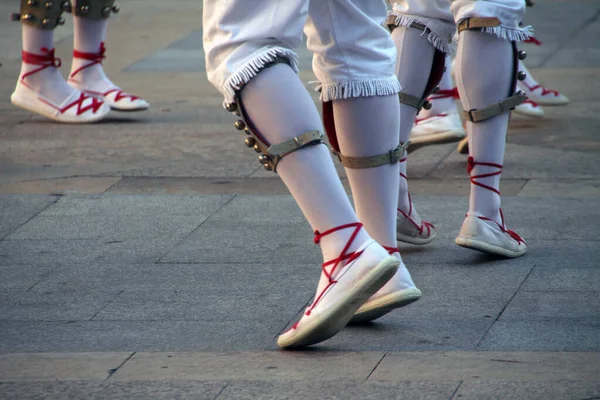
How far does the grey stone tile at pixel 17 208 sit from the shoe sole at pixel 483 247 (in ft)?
5.24

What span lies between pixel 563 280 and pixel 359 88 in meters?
0.89

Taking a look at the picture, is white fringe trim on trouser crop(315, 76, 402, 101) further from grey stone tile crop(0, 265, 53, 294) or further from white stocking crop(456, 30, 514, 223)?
grey stone tile crop(0, 265, 53, 294)

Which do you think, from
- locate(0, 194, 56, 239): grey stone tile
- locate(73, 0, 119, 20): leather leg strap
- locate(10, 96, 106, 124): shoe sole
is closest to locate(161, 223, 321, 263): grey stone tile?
locate(0, 194, 56, 239): grey stone tile

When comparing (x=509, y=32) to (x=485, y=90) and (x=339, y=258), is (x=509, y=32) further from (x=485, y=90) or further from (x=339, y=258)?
(x=339, y=258)

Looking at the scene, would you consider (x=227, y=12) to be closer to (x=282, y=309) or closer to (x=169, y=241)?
(x=282, y=309)

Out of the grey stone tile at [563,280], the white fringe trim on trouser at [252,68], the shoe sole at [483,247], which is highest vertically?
the white fringe trim on trouser at [252,68]

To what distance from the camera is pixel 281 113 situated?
278cm

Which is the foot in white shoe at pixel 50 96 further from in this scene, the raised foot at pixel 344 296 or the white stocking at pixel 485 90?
the raised foot at pixel 344 296

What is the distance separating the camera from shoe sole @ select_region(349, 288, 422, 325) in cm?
291

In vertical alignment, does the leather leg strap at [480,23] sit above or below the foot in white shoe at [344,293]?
above

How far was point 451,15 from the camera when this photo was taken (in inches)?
151

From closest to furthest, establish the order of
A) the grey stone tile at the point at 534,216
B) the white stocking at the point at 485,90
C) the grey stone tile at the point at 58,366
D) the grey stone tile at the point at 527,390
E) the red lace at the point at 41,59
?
the grey stone tile at the point at 527,390, the grey stone tile at the point at 58,366, the white stocking at the point at 485,90, the grey stone tile at the point at 534,216, the red lace at the point at 41,59

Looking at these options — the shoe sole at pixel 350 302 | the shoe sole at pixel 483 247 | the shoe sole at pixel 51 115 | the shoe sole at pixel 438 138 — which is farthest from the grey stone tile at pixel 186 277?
the shoe sole at pixel 51 115

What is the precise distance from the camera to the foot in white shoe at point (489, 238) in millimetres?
3605
